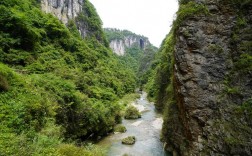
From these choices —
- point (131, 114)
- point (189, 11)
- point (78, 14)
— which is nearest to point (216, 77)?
point (189, 11)

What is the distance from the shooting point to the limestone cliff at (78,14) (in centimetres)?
7219

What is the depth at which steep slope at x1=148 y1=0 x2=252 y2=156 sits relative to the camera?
45.3ft

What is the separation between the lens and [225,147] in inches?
531

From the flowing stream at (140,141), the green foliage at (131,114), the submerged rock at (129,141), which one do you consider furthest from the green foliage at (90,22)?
the submerged rock at (129,141)

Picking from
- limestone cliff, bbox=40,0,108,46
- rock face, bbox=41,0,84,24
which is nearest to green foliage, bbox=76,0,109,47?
limestone cliff, bbox=40,0,108,46

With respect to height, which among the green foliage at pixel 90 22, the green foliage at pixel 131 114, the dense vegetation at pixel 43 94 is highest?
the green foliage at pixel 90 22

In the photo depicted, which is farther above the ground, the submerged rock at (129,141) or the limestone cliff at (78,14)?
the limestone cliff at (78,14)

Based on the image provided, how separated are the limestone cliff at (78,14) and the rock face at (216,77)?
58481mm

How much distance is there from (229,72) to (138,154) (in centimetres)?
1431

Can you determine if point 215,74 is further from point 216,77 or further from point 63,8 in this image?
point 63,8

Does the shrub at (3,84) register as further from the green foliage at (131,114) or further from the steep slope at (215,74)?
the green foliage at (131,114)

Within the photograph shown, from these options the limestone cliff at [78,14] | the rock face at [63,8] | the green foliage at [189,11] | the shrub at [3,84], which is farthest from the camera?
the limestone cliff at [78,14]

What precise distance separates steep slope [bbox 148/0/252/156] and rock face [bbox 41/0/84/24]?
2291 inches

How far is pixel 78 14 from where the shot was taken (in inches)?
3467
